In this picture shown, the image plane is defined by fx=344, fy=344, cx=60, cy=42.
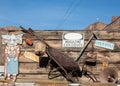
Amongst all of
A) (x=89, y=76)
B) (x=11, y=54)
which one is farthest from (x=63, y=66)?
(x=11, y=54)

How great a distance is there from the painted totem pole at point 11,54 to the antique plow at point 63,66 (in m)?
0.39

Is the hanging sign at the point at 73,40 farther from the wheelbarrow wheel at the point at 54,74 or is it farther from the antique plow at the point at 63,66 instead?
the wheelbarrow wheel at the point at 54,74

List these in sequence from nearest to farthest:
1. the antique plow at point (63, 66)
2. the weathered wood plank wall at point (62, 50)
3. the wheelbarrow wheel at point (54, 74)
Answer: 1. the antique plow at point (63, 66)
2. the wheelbarrow wheel at point (54, 74)
3. the weathered wood plank wall at point (62, 50)

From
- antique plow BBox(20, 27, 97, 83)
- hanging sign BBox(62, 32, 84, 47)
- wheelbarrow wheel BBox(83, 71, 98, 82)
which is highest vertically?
hanging sign BBox(62, 32, 84, 47)

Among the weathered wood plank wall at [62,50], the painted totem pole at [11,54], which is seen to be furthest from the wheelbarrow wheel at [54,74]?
the painted totem pole at [11,54]

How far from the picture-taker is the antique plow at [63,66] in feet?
29.2

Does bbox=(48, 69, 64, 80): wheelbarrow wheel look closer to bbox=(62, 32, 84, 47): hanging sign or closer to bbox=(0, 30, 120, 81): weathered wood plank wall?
bbox=(0, 30, 120, 81): weathered wood plank wall

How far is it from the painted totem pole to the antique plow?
0.39 metres

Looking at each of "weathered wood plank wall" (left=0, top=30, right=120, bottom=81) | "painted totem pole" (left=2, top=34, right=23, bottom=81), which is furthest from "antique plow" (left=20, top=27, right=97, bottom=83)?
"painted totem pole" (left=2, top=34, right=23, bottom=81)

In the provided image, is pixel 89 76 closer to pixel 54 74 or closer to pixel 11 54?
pixel 54 74

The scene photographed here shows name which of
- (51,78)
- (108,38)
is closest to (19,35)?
(51,78)

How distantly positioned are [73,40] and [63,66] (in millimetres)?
874

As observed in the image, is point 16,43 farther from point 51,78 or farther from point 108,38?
point 108,38

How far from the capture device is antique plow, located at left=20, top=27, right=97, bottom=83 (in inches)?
351
